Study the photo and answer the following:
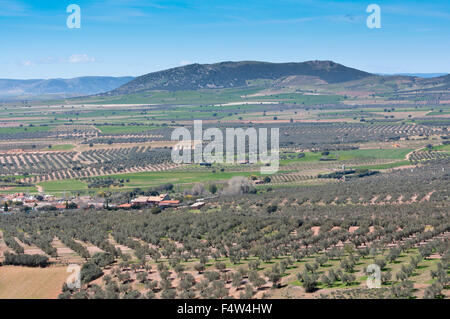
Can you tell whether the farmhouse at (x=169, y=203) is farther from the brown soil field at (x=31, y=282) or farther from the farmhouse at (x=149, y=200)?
the brown soil field at (x=31, y=282)

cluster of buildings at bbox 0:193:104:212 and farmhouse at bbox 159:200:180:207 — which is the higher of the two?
farmhouse at bbox 159:200:180:207

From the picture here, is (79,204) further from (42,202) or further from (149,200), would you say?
(149,200)

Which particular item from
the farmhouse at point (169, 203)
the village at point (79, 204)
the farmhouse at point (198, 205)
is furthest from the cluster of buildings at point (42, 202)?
the farmhouse at point (198, 205)

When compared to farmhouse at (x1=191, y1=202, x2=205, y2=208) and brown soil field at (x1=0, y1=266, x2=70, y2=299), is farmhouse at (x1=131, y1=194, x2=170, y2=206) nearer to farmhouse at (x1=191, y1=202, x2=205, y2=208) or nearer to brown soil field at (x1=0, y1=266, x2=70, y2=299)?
farmhouse at (x1=191, y1=202, x2=205, y2=208)

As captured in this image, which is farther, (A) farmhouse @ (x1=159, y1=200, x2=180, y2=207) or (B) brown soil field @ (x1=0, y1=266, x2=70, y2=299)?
(A) farmhouse @ (x1=159, y1=200, x2=180, y2=207)

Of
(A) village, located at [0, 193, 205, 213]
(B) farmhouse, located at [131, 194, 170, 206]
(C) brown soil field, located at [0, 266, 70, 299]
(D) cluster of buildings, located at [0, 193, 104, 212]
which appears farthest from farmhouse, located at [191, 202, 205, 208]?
(C) brown soil field, located at [0, 266, 70, 299]

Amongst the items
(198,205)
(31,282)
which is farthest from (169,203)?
(31,282)
